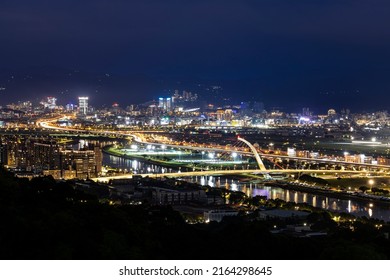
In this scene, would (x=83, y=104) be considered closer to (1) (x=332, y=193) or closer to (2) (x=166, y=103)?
(2) (x=166, y=103)

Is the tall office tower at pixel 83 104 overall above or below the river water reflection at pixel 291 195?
above

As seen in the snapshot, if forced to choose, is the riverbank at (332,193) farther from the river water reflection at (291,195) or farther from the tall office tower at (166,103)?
the tall office tower at (166,103)

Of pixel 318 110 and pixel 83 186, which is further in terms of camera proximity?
pixel 318 110

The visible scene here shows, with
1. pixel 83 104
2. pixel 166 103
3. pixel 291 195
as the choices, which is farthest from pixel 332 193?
A: pixel 166 103

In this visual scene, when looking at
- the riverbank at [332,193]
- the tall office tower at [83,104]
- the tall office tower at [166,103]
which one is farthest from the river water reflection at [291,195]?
the tall office tower at [166,103]

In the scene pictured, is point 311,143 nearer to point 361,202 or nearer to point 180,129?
point 180,129

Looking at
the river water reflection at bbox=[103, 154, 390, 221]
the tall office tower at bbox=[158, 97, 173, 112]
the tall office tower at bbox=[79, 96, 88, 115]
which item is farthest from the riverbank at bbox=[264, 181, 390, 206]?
the tall office tower at bbox=[158, 97, 173, 112]

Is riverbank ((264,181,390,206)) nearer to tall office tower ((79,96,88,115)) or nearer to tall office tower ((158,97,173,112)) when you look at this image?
tall office tower ((79,96,88,115))

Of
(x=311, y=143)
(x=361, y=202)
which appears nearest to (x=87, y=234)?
(x=361, y=202)
